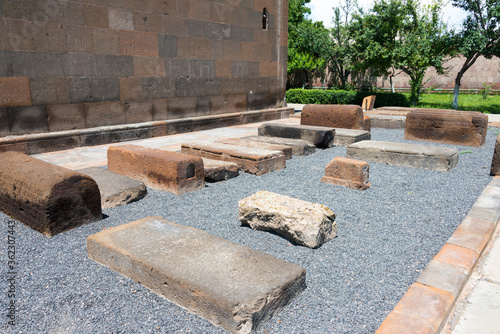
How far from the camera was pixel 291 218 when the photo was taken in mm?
3262

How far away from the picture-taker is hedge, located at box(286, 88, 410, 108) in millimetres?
17750

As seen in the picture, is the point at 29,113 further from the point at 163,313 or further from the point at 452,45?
the point at 452,45

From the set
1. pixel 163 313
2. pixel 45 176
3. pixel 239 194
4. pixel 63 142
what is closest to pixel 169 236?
pixel 163 313

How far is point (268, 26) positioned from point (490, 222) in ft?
30.8

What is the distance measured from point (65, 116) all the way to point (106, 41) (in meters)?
1.76

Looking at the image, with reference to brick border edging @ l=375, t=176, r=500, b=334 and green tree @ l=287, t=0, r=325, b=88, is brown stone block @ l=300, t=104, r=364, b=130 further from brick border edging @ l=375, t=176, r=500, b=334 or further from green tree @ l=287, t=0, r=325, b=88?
green tree @ l=287, t=0, r=325, b=88

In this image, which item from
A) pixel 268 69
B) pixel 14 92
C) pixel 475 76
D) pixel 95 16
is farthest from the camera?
pixel 475 76

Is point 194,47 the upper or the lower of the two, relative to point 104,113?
upper

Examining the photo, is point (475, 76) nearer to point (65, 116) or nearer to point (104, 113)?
point (104, 113)

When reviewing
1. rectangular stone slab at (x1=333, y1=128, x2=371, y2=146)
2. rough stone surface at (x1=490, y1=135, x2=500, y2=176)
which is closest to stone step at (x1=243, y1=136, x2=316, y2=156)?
rectangular stone slab at (x1=333, y1=128, x2=371, y2=146)

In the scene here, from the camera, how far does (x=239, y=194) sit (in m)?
4.70

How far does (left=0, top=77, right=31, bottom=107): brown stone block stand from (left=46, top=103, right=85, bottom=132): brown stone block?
42 cm

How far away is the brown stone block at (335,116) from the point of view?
841cm

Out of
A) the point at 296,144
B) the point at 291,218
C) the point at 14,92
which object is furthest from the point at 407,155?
the point at 14,92
